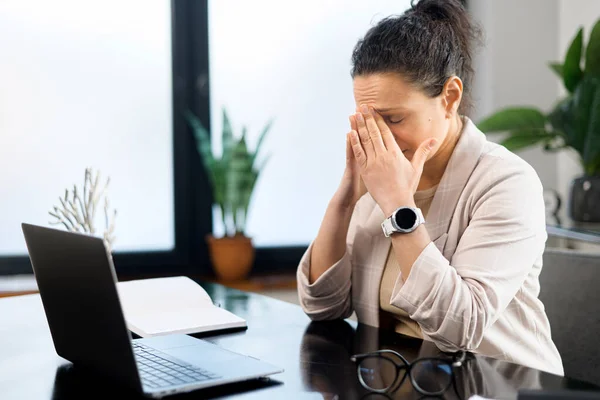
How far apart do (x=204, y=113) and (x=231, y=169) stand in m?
0.36

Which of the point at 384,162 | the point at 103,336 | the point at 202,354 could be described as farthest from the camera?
the point at 384,162

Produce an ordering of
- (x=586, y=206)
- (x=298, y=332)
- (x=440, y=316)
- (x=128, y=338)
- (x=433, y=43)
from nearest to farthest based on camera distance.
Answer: (x=128, y=338)
(x=440, y=316)
(x=298, y=332)
(x=433, y=43)
(x=586, y=206)

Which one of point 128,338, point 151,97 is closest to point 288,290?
point 151,97

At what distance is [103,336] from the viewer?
3.28 ft

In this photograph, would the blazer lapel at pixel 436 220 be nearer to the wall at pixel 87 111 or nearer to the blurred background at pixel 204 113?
the blurred background at pixel 204 113

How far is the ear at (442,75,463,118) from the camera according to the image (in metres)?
1.55

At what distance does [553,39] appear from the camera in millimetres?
3254

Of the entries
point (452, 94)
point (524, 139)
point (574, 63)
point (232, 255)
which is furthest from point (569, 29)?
point (452, 94)

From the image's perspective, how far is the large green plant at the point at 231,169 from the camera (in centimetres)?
296

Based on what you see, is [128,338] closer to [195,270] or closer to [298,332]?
[298,332]

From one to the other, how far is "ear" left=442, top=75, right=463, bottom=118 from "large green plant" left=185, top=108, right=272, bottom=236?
148 cm

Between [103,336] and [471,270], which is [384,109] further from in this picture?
[103,336]

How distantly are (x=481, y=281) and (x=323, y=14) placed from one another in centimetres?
217

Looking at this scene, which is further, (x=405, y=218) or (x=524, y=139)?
(x=524, y=139)
